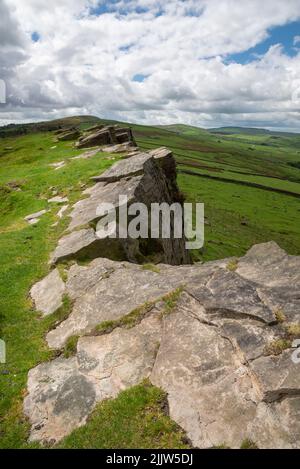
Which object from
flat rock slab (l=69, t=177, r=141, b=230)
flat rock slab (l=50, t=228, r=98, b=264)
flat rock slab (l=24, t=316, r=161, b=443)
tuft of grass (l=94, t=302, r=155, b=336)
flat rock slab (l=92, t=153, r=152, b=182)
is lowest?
flat rock slab (l=24, t=316, r=161, b=443)

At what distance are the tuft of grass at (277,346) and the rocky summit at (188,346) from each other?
0.12 ft

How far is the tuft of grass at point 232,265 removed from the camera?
69.1ft

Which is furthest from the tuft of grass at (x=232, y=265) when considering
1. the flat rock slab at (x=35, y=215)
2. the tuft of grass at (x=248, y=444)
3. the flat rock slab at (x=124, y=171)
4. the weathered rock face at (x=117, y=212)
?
the flat rock slab at (x=35, y=215)

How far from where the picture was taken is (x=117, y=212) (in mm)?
31203

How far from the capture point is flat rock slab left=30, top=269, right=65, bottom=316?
2071 centimetres

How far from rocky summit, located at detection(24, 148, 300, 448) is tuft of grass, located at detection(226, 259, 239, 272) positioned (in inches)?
4.8

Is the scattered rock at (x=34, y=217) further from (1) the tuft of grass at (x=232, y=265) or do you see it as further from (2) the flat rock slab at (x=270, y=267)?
(2) the flat rock slab at (x=270, y=267)

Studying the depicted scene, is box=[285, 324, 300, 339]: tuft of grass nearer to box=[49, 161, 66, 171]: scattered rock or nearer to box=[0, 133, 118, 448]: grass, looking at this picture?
box=[0, 133, 118, 448]: grass

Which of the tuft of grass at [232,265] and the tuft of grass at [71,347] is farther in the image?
the tuft of grass at [232,265]

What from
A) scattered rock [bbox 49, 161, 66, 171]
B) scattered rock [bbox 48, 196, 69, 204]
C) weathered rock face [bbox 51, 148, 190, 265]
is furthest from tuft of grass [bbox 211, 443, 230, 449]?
scattered rock [bbox 49, 161, 66, 171]

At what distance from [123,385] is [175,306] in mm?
4516

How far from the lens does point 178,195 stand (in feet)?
202

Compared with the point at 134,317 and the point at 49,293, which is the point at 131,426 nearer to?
the point at 134,317

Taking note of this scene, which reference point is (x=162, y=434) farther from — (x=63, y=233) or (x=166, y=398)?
(x=63, y=233)
